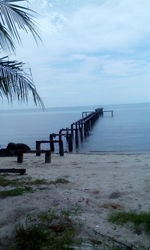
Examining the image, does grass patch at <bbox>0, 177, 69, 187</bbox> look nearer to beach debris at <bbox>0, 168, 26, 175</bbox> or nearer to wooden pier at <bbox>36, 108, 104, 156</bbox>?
beach debris at <bbox>0, 168, 26, 175</bbox>

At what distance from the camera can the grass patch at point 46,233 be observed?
3.42 m

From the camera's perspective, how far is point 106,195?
552 centimetres

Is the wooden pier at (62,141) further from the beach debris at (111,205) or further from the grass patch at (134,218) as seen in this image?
the grass patch at (134,218)

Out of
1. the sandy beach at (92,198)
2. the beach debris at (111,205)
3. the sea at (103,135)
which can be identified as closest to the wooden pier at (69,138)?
the sea at (103,135)

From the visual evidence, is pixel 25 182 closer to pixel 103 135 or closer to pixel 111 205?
pixel 111 205

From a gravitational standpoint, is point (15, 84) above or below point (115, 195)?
above

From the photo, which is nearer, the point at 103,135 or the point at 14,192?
the point at 14,192

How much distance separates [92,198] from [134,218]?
4.02 feet

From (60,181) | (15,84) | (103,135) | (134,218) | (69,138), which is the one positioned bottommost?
(103,135)

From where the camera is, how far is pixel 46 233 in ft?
12.0

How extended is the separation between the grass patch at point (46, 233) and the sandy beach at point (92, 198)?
0.21 metres

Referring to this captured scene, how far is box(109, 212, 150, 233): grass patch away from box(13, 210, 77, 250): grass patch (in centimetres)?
69

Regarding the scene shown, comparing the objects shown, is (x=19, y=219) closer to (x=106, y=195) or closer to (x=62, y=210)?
(x=62, y=210)

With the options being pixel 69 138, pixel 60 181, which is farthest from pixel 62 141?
pixel 60 181
